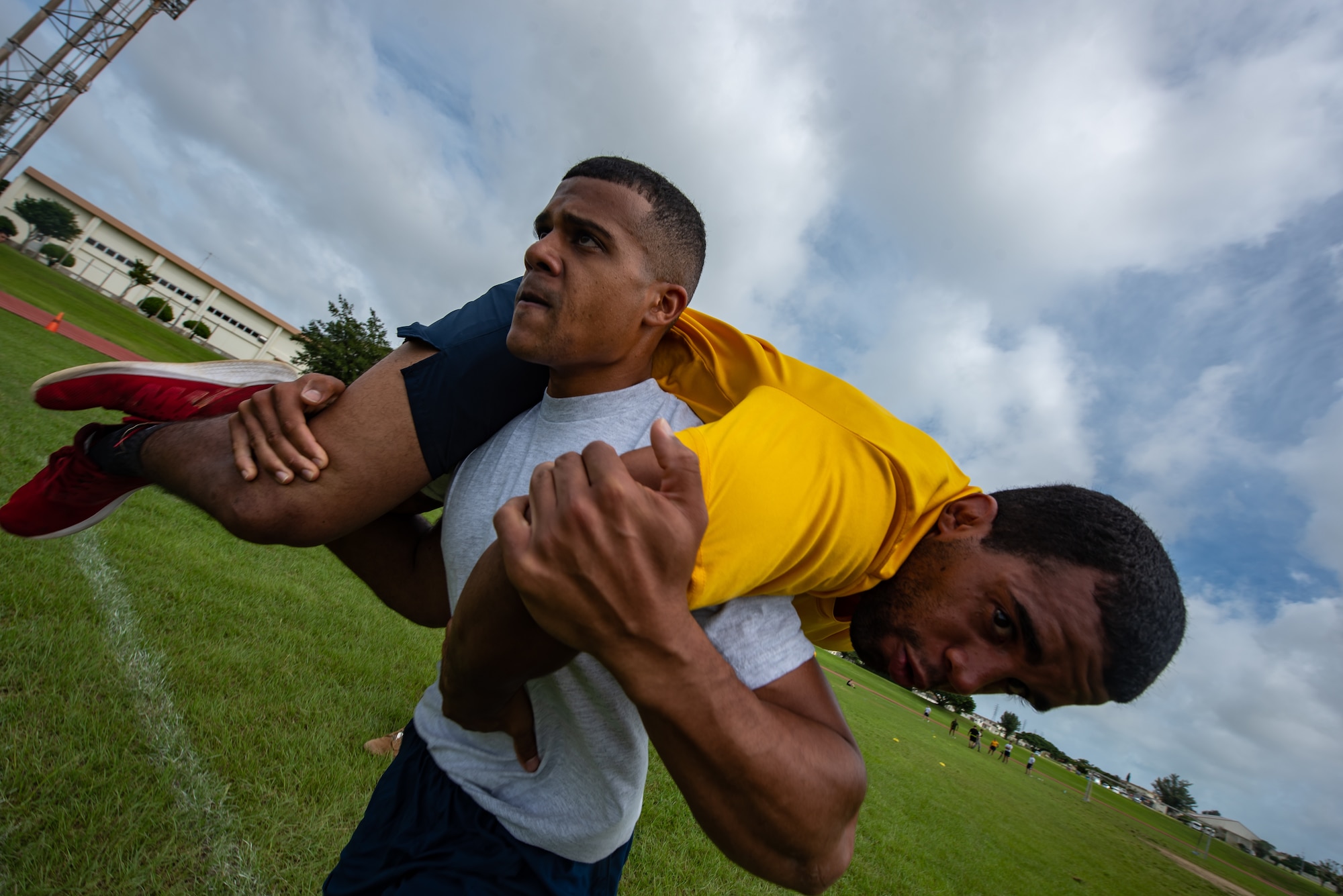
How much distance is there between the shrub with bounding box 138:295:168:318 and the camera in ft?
145

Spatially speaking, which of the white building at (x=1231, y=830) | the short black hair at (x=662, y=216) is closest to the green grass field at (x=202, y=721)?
the short black hair at (x=662, y=216)

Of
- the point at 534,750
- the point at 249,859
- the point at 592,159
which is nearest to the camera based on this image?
the point at 534,750

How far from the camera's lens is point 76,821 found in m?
2.43

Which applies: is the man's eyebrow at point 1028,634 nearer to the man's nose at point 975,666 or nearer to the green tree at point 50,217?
the man's nose at point 975,666

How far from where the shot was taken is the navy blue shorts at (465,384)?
5.63 feet

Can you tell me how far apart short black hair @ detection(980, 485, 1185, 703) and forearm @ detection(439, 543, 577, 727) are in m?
1.24

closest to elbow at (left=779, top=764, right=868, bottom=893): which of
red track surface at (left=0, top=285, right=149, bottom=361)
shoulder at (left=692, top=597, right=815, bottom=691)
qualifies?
shoulder at (left=692, top=597, right=815, bottom=691)

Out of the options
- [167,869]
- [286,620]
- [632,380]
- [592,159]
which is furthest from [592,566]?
[286,620]

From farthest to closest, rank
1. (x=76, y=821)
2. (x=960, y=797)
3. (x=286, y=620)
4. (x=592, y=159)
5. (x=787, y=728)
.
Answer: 1. (x=960, y=797)
2. (x=286, y=620)
3. (x=76, y=821)
4. (x=592, y=159)
5. (x=787, y=728)

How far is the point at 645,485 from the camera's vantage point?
3.74 ft

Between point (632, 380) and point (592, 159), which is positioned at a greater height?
point (592, 159)

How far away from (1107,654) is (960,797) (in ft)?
46.9

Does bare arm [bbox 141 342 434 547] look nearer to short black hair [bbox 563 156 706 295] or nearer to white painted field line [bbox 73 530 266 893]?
short black hair [bbox 563 156 706 295]

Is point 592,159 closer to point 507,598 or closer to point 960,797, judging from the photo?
point 507,598
